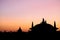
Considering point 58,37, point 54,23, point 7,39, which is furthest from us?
point 54,23

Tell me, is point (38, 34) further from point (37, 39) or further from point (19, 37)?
point (19, 37)

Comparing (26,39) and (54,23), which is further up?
(54,23)

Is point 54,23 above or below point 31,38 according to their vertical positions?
above

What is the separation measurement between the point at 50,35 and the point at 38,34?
82.6 inches

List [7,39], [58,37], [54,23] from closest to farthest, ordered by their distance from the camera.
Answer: [58,37], [7,39], [54,23]

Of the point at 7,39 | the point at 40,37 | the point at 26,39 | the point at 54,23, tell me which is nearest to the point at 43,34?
the point at 40,37

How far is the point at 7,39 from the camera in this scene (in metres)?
39.1

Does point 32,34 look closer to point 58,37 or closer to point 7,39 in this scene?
point 58,37

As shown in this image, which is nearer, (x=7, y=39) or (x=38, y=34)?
(x=38, y=34)

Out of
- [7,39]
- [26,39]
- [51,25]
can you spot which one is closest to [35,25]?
[51,25]

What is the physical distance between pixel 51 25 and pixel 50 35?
49.1ft

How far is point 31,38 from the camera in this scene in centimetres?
3369

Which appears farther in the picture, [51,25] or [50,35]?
[51,25]

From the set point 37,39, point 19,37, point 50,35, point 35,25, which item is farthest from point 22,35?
point 35,25
